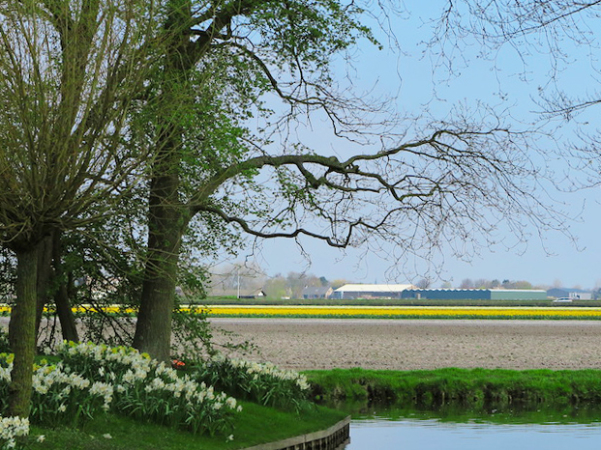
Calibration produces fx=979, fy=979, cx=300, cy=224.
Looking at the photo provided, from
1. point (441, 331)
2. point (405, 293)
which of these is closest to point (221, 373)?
point (441, 331)

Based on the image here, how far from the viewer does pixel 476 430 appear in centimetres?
1811

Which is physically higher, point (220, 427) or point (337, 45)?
point (337, 45)

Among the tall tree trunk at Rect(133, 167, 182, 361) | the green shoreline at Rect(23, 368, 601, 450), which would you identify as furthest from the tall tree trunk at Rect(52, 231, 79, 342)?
the green shoreline at Rect(23, 368, 601, 450)

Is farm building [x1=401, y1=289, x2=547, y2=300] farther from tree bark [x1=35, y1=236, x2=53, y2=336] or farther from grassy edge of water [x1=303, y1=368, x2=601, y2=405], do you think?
tree bark [x1=35, y1=236, x2=53, y2=336]

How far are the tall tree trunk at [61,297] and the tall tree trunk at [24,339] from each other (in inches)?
283

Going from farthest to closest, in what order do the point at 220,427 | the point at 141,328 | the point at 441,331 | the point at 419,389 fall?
the point at 441,331 < the point at 419,389 < the point at 141,328 < the point at 220,427

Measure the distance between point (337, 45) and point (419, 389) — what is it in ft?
27.4

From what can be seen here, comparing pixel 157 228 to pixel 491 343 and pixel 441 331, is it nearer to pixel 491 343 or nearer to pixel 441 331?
pixel 491 343

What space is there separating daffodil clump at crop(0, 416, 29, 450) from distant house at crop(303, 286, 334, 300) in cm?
14823

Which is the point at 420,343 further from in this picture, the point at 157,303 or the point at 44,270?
the point at 44,270

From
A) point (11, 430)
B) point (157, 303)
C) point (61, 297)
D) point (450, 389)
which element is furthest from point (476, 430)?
point (11, 430)

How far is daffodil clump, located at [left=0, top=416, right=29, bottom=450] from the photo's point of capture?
1057 cm

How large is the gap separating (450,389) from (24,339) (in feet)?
43.7

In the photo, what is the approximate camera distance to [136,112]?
47.1 feet
